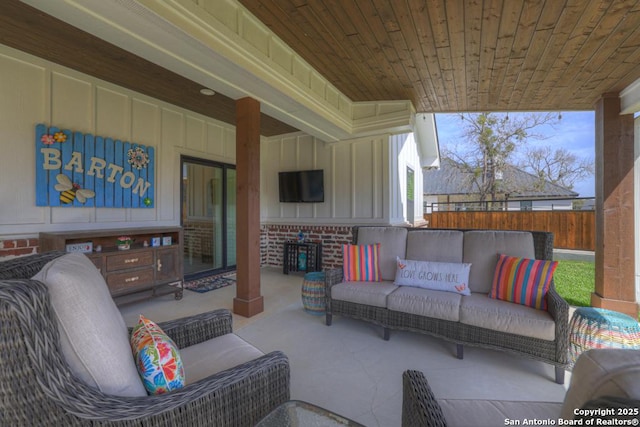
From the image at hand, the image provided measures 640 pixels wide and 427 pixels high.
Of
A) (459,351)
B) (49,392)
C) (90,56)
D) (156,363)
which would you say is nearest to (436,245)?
(459,351)

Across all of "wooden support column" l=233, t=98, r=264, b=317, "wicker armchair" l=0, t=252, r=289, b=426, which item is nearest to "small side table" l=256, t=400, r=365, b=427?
"wicker armchair" l=0, t=252, r=289, b=426

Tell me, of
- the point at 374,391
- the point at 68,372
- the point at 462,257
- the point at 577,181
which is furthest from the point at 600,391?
the point at 577,181

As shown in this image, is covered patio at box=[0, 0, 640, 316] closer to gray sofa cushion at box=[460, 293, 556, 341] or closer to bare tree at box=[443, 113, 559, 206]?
gray sofa cushion at box=[460, 293, 556, 341]

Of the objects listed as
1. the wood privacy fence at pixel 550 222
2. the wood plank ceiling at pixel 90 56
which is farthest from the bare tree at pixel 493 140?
the wood plank ceiling at pixel 90 56

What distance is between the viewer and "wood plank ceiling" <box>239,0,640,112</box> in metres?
2.51

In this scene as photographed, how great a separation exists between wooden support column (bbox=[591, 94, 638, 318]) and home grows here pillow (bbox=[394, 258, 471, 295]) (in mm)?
2358

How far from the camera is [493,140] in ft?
42.3

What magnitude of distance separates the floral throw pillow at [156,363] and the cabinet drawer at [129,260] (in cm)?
266

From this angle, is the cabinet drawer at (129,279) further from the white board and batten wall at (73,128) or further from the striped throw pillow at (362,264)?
the striped throw pillow at (362,264)

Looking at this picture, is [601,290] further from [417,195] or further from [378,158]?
[417,195]

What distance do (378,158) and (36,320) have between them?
5071 millimetres

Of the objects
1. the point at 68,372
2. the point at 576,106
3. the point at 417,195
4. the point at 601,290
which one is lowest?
the point at 601,290

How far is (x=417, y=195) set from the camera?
8.42 m

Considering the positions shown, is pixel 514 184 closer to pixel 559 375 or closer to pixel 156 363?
pixel 559 375
